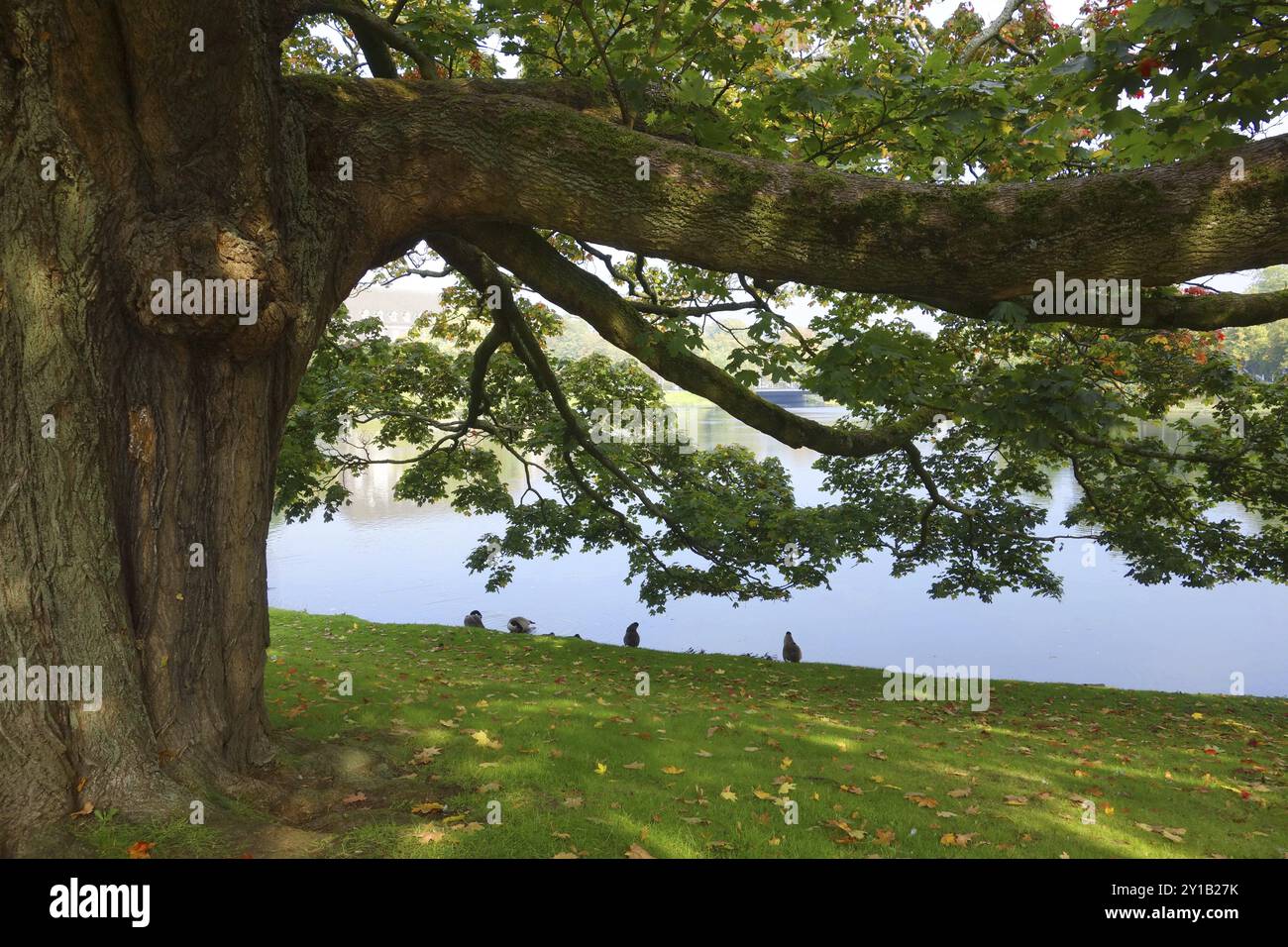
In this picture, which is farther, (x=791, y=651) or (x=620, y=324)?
(x=791, y=651)

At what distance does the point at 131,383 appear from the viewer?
180 inches

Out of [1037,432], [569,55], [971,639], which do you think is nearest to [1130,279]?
[1037,432]

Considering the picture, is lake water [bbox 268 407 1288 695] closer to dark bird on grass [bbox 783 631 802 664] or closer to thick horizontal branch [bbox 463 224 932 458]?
dark bird on grass [bbox 783 631 802 664]

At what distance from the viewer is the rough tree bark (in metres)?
4.20

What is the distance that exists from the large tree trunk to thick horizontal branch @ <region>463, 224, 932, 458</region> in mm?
1649

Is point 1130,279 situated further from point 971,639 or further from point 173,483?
point 971,639

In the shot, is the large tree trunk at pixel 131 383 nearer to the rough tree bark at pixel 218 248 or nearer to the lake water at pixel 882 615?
the rough tree bark at pixel 218 248

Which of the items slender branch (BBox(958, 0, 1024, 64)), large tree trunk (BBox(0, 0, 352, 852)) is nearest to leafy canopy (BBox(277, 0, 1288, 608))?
slender branch (BBox(958, 0, 1024, 64))

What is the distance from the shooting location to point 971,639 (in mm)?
30000

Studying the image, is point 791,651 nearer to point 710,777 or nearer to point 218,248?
point 710,777

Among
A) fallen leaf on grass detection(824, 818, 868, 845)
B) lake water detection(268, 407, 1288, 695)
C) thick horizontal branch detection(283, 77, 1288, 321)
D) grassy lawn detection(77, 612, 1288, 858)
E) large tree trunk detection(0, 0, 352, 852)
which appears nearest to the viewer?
large tree trunk detection(0, 0, 352, 852)

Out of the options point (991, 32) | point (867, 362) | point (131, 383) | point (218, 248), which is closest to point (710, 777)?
point (867, 362)

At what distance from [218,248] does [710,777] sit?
4.76 meters
